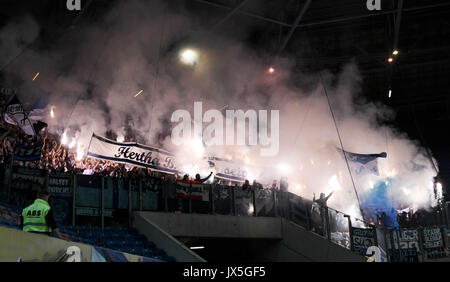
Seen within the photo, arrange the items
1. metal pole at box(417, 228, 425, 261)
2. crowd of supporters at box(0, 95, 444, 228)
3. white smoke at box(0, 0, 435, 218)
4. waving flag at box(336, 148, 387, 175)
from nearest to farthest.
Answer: crowd of supporters at box(0, 95, 444, 228) < metal pole at box(417, 228, 425, 261) < white smoke at box(0, 0, 435, 218) < waving flag at box(336, 148, 387, 175)

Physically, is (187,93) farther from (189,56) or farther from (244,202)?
(244,202)

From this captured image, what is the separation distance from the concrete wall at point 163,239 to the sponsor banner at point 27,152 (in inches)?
82.9

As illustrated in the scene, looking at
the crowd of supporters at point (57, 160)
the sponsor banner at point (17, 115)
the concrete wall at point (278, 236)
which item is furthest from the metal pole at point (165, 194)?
the sponsor banner at point (17, 115)

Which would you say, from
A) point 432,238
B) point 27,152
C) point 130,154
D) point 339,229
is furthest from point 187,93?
point 432,238

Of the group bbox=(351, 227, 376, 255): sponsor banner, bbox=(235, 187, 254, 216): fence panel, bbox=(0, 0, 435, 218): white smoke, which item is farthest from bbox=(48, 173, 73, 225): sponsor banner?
bbox=(351, 227, 376, 255): sponsor banner

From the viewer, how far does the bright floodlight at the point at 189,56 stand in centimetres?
1510

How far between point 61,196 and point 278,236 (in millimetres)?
4844

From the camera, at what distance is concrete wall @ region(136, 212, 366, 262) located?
11.2 meters

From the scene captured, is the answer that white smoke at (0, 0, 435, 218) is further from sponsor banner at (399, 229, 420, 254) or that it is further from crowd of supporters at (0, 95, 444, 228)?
sponsor banner at (399, 229, 420, 254)

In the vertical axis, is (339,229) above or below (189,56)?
below

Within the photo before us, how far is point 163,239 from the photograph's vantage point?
31.1 feet

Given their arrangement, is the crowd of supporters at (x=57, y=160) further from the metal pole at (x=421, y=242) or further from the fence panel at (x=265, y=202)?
the metal pole at (x=421, y=242)

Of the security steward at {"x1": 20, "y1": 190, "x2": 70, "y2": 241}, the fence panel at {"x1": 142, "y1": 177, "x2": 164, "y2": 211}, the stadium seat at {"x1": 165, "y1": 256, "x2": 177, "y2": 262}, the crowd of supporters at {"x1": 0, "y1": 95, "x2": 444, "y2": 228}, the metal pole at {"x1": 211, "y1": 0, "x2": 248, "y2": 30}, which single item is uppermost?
the metal pole at {"x1": 211, "y1": 0, "x2": 248, "y2": 30}

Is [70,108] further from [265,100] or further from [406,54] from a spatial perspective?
[406,54]
